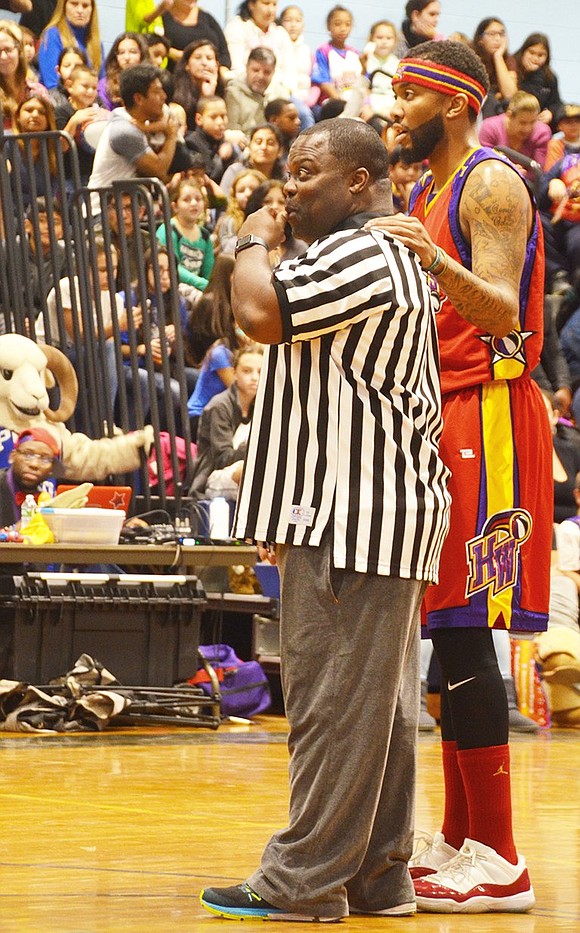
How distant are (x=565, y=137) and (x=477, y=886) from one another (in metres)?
10.9

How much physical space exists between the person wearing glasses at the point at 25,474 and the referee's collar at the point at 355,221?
4.45 metres

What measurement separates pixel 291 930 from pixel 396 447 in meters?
0.94

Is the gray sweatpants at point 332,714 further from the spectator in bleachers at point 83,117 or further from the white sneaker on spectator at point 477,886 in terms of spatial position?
the spectator in bleachers at point 83,117

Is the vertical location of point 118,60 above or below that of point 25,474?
above

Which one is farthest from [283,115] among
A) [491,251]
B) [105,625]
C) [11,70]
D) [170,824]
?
[491,251]

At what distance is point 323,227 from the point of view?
3098 millimetres

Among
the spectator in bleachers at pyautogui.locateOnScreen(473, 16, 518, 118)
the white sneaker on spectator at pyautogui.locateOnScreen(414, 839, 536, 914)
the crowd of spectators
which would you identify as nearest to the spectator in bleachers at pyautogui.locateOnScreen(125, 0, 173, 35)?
the crowd of spectators

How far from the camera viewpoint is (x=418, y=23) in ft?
46.6

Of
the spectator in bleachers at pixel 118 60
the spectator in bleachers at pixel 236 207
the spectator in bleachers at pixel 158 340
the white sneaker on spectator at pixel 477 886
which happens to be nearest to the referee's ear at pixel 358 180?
the white sneaker on spectator at pixel 477 886

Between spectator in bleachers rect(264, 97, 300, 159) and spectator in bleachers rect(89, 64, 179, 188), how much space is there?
1.48 m

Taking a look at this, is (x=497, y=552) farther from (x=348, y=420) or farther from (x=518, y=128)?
(x=518, y=128)

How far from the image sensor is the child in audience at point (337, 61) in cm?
1333

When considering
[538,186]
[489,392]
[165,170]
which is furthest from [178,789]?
[538,186]

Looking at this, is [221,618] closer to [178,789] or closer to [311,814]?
[178,789]
